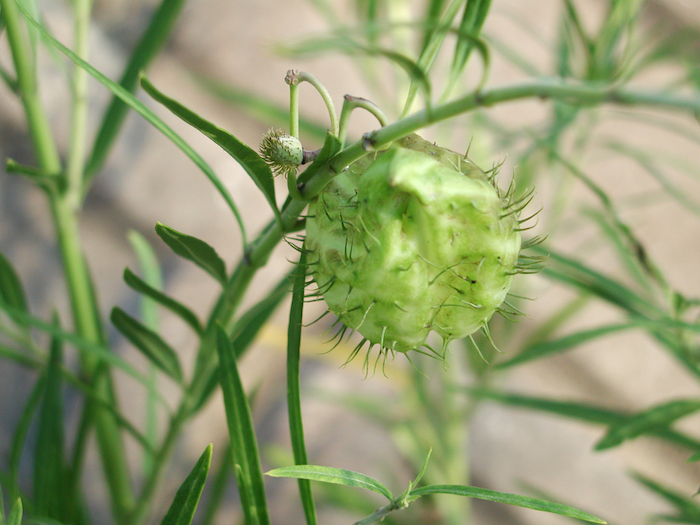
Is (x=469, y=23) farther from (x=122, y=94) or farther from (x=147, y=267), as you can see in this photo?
(x=147, y=267)

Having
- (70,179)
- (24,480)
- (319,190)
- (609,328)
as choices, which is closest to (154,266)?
(70,179)

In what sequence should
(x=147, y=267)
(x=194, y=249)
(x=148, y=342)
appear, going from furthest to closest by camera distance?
(x=147, y=267) < (x=148, y=342) < (x=194, y=249)

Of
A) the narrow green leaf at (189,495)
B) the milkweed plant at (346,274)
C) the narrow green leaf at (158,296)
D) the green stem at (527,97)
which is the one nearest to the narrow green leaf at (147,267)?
the milkweed plant at (346,274)

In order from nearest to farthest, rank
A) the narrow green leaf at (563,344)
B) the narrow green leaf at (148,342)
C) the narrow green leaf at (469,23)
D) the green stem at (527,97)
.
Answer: the green stem at (527,97) → the narrow green leaf at (469,23) → the narrow green leaf at (148,342) → the narrow green leaf at (563,344)

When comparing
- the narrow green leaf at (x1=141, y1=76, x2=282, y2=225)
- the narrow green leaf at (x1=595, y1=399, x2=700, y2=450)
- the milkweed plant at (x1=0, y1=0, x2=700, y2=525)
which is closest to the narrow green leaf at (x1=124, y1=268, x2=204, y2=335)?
the milkweed plant at (x1=0, y1=0, x2=700, y2=525)

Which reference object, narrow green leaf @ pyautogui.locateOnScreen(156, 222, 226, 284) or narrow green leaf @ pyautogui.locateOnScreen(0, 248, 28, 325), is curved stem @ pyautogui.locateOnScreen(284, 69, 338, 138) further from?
narrow green leaf @ pyautogui.locateOnScreen(0, 248, 28, 325)

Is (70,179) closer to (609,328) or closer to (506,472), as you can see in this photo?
(609,328)

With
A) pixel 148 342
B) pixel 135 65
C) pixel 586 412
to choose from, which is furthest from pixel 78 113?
pixel 586 412

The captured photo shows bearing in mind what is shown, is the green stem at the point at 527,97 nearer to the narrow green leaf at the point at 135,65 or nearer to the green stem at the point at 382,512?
the green stem at the point at 382,512
